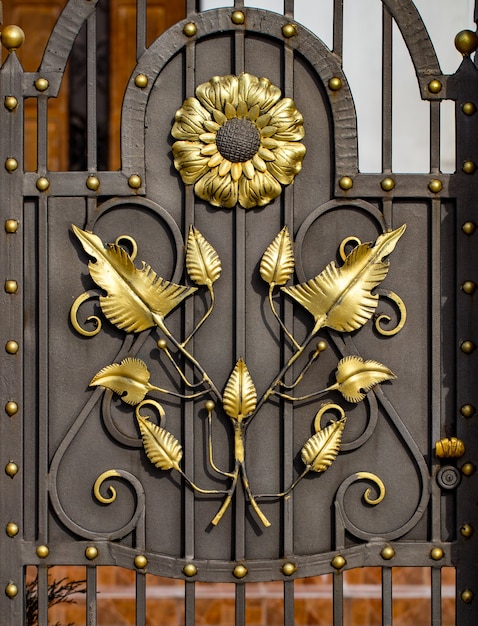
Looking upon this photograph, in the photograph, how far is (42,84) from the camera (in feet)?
6.95

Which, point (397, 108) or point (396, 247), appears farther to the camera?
point (397, 108)

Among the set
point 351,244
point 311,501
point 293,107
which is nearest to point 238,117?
point 293,107

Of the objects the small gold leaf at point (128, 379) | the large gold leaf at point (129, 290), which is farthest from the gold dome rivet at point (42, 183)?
the small gold leaf at point (128, 379)

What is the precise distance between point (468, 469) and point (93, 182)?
889 millimetres

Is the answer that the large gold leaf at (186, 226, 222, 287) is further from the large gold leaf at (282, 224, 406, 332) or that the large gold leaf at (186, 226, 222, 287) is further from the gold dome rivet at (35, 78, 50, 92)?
the gold dome rivet at (35, 78, 50, 92)

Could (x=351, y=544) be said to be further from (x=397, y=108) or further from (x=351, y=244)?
(x=397, y=108)

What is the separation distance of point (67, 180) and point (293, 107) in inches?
17.6

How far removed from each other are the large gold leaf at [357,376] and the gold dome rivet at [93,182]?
22.2 inches

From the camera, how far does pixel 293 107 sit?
210 cm

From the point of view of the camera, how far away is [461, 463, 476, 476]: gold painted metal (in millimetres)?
2111

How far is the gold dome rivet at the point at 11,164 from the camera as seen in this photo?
210 centimetres

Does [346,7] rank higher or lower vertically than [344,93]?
higher

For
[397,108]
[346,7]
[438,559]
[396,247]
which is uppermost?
[346,7]

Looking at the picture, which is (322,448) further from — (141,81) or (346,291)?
(141,81)
